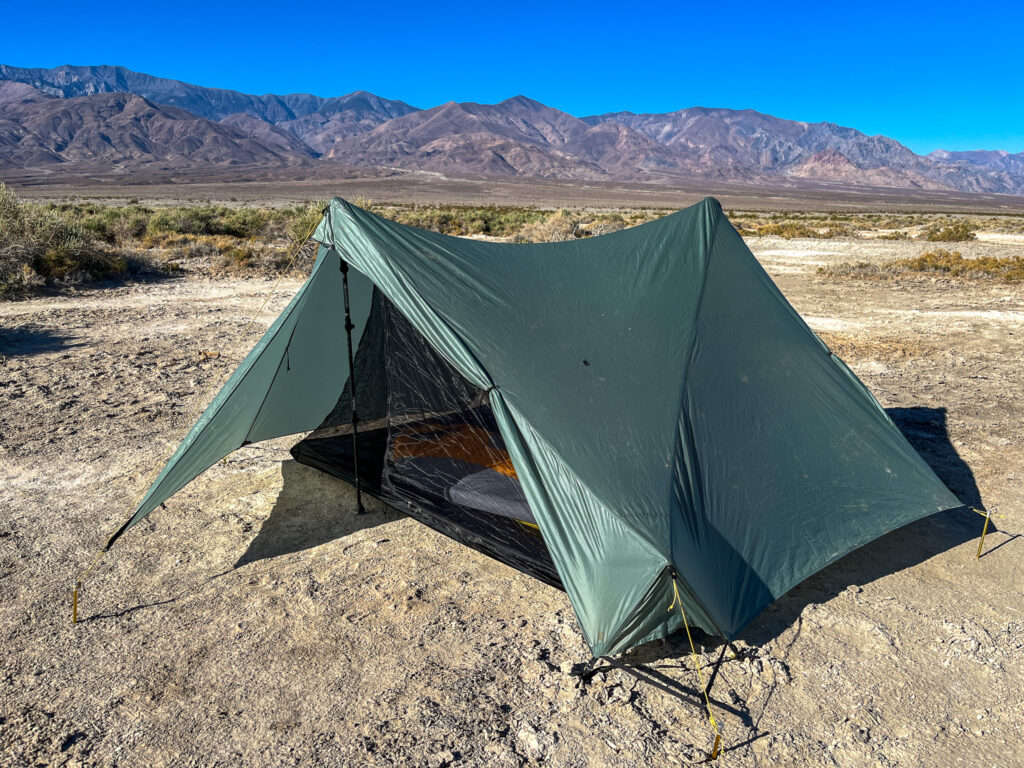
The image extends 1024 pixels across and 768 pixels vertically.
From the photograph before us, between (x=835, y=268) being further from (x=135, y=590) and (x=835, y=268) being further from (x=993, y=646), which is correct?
(x=135, y=590)

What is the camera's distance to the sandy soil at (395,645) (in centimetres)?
318

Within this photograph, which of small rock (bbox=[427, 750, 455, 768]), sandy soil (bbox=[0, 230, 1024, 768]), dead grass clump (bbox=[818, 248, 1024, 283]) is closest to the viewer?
small rock (bbox=[427, 750, 455, 768])

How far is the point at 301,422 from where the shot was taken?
6148 mm

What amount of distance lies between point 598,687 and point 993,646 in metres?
2.21

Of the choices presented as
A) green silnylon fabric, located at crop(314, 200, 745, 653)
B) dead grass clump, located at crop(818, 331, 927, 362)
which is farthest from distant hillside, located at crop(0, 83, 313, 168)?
green silnylon fabric, located at crop(314, 200, 745, 653)

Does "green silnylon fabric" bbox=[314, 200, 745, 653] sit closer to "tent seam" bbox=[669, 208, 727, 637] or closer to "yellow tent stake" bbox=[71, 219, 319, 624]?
"tent seam" bbox=[669, 208, 727, 637]

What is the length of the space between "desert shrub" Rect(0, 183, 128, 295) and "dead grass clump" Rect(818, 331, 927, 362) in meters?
13.9

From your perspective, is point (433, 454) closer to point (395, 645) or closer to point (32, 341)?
point (395, 645)

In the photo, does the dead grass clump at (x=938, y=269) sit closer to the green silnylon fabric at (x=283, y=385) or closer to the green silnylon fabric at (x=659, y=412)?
the green silnylon fabric at (x=659, y=412)

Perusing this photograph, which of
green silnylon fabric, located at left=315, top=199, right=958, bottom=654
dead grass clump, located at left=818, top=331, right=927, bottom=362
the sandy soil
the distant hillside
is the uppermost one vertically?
the distant hillside

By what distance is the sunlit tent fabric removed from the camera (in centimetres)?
376

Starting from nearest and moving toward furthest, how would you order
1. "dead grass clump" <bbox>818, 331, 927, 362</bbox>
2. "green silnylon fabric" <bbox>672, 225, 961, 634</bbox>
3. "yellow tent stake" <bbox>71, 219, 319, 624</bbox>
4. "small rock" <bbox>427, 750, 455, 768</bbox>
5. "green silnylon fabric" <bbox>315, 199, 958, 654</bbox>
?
"small rock" <bbox>427, 750, 455, 768</bbox> → "green silnylon fabric" <bbox>315, 199, 958, 654</bbox> → "green silnylon fabric" <bbox>672, 225, 961, 634</bbox> → "yellow tent stake" <bbox>71, 219, 319, 624</bbox> → "dead grass clump" <bbox>818, 331, 927, 362</bbox>

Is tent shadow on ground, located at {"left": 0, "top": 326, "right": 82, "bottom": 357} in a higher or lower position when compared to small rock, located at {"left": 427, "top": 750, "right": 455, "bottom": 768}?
higher

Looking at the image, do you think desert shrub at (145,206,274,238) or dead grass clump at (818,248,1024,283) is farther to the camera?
desert shrub at (145,206,274,238)
